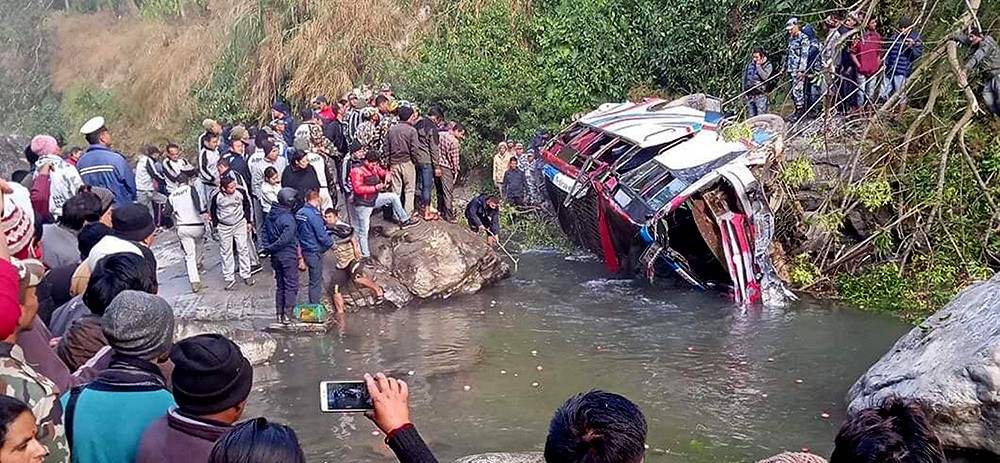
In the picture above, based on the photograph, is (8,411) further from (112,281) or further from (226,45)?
(226,45)

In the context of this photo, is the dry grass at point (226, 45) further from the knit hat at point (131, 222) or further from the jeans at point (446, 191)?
the knit hat at point (131, 222)

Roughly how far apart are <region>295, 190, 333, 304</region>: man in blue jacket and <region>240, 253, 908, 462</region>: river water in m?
0.67

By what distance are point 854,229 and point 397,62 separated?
34.1 ft

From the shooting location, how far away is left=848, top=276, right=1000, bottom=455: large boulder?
19.0 feet

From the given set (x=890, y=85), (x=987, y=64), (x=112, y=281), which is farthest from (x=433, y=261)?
(x=112, y=281)

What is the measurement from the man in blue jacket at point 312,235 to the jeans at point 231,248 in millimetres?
1111

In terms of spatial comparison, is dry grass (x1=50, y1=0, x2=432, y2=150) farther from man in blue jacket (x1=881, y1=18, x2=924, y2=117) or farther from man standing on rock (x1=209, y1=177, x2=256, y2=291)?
man in blue jacket (x1=881, y1=18, x2=924, y2=117)

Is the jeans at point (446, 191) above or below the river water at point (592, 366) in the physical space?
above

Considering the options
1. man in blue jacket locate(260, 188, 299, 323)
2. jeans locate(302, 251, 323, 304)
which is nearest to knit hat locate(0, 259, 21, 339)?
man in blue jacket locate(260, 188, 299, 323)

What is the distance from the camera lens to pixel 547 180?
13195 mm

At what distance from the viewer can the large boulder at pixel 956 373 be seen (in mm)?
5801

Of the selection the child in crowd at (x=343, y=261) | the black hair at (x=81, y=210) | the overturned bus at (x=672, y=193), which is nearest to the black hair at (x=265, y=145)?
the child in crowd at (x=343, y=261)

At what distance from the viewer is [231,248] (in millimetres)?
10367

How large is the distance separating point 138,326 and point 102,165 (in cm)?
638
